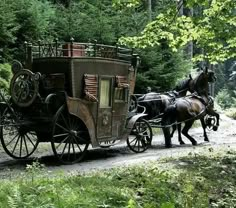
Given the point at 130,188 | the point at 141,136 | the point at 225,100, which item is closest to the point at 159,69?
the point at 141,136

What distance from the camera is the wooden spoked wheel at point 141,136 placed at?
1412cm

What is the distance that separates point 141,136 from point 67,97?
3505 mm

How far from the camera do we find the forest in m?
12.1

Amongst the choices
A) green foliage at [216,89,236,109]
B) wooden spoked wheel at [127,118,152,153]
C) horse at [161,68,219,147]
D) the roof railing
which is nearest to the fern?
the roof railing

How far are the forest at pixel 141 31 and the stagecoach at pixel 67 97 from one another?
4.62 feet

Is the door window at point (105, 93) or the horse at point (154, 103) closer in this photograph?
the door window at point (105, 93)

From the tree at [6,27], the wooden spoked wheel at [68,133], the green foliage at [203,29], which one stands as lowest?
the wooden spoked wheel at [68,133]

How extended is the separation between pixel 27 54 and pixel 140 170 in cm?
502

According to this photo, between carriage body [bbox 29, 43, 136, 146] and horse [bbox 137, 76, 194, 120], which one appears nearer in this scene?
carriage body [bbox 29, 43, 136, 146]

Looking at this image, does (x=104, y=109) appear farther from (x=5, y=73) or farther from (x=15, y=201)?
(x=15, y=201)

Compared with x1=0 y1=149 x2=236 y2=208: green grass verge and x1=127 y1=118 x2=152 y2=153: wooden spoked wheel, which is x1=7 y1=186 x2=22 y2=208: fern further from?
x1=127 y1=118 x2=152 y2=153: wooden spoked wheel

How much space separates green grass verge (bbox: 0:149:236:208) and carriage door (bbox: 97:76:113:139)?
2.81m

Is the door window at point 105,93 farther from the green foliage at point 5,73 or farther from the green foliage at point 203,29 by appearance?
the green foliage at point 5,73

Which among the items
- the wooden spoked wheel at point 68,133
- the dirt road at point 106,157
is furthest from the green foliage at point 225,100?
the wooden spoked wheel at point 68,133
